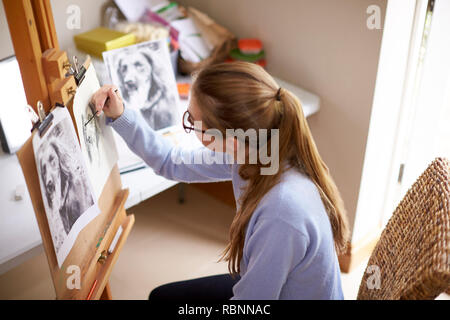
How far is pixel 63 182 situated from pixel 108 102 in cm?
26

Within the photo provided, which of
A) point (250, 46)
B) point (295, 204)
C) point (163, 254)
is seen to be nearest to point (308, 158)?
point (295, 204)

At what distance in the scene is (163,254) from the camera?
211 cm

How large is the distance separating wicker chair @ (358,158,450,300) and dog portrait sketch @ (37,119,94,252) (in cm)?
65

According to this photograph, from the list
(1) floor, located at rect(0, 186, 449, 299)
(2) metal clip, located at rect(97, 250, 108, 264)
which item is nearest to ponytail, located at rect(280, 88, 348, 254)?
(2) metal clip, located at rect(97, 250, 108, 264)

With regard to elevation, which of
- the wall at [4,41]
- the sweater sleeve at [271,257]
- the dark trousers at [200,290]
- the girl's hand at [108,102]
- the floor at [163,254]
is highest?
the wall at [4,41]

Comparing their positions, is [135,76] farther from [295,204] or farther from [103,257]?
[295,204]

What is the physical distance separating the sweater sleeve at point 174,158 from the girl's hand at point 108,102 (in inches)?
1.9

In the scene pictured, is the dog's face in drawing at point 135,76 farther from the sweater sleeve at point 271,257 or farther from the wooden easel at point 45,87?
the sweater sleeve at point 271,257

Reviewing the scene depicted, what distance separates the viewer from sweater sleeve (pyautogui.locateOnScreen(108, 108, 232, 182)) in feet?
4.23

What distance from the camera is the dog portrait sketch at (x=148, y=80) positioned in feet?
5.11

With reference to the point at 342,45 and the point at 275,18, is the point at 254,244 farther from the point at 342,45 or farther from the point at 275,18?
the point at 275,18

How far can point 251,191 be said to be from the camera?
1078mm
